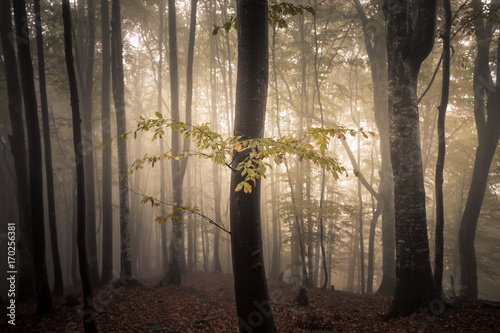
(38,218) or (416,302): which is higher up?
(38,218)

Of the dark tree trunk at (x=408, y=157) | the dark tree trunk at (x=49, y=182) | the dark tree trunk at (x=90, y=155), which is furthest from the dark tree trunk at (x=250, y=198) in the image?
the dark tree trunk at (x=90, y=155)

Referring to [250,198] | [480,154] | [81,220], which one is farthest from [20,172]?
[480,154]

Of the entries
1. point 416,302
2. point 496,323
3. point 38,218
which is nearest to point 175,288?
point 38,218

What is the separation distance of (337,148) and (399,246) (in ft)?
59.2

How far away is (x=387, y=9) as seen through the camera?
5770 mm

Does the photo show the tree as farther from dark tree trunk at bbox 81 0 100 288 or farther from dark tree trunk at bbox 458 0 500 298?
dark tree trunk at bbox 458 0 500 298

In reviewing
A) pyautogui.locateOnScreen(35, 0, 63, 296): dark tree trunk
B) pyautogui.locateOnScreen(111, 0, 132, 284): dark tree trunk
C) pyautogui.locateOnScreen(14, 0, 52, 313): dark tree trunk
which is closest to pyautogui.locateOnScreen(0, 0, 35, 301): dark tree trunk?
pyautogui.locateOnScreen(35, 0, 63, 296): dark tree trunk

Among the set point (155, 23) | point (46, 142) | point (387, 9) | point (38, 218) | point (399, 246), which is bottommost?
point (399, 246)

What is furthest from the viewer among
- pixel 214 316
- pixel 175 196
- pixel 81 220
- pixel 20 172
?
pixel 175 196

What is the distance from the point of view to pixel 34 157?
264 inches

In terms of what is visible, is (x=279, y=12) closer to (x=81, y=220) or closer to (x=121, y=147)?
(x=81, y=220)

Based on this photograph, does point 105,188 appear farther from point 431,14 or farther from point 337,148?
point 337,148

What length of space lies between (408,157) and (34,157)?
348 inches

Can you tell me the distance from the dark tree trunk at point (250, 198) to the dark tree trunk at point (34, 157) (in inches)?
235
